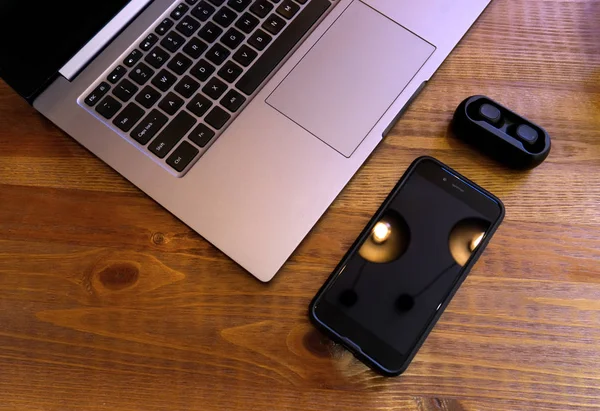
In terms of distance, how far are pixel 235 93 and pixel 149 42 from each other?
11 cm

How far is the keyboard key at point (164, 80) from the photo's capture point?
0.54 metres

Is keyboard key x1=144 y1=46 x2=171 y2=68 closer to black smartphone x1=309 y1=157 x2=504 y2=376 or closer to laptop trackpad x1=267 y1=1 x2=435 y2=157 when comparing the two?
laptop trackpad x1=267 y1=1 x2=435 y2=157

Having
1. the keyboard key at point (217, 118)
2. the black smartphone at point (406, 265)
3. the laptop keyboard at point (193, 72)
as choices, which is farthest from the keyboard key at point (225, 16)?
the black smartphone at point (406, 265)

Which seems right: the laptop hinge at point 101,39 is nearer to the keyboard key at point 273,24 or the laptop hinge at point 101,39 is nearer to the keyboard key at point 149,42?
the keyboard key at point 149,42

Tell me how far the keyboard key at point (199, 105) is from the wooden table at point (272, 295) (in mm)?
104

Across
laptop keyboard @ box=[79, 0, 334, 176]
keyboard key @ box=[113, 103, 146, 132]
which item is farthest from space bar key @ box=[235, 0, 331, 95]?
keyboard key @ box=[113, 103, 146, 132]

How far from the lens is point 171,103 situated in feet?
1.76

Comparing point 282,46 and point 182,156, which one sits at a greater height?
point 282,46

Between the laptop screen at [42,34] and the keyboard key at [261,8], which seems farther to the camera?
the keyboard key at [261,8]

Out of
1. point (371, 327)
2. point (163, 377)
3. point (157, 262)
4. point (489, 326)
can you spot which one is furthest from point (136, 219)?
point (489, 326)

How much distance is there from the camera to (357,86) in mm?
556

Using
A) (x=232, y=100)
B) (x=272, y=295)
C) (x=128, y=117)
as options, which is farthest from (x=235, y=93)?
(x=272, y=295)

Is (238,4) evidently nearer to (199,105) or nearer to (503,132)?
(199,105)

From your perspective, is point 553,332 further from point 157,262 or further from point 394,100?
point 157,262
